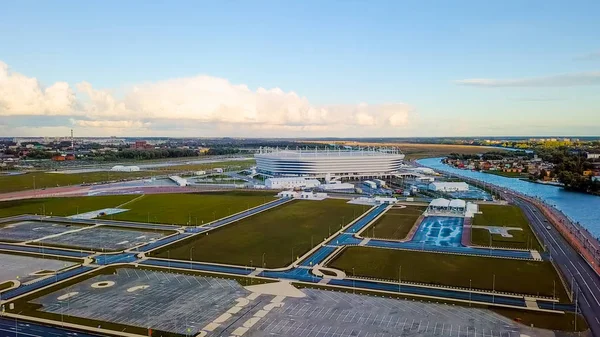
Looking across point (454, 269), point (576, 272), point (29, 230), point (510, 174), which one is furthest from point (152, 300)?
point (510, 174)

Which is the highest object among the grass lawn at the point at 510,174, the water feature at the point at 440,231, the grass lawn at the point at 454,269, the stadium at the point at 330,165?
the stadium at the point at 330,165

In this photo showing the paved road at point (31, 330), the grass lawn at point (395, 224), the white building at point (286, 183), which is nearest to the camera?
the paved road at point (31, 330)

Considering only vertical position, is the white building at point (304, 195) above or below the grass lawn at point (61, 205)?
above

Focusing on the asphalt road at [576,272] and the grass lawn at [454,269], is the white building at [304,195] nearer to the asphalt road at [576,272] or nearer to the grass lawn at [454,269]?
the asphalt road at [576,272]

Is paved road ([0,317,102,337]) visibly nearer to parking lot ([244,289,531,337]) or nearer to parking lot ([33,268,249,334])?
parking lot ([33,268,249,334])

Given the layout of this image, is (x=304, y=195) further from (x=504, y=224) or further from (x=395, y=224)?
(x=504, y=224)

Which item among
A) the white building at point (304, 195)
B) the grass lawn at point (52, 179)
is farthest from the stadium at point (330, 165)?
the grass lawn at point (52, 179)

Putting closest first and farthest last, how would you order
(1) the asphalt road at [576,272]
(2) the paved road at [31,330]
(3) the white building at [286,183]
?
(2) the paved road at [31,330]
(1) the asphalt road at [576,272]
(3) the white building at [286,183]

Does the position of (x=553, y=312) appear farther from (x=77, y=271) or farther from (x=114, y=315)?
(x=77, y=271)
